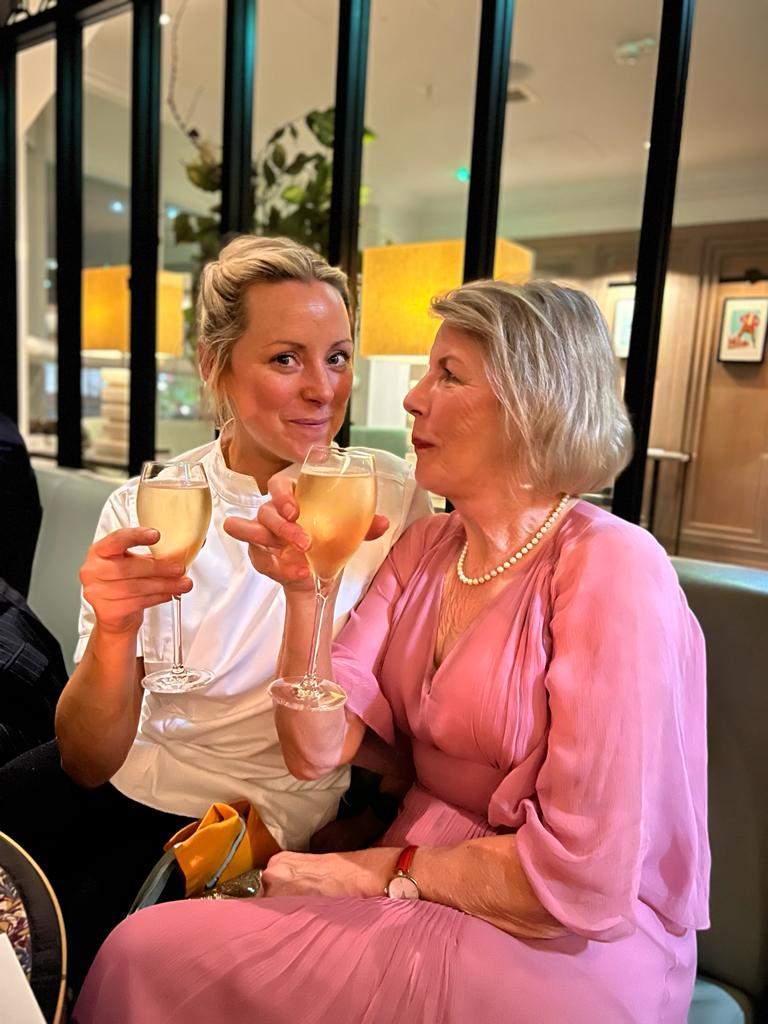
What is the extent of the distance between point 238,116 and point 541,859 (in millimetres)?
2654

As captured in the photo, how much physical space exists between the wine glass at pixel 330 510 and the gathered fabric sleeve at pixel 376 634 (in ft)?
0.95

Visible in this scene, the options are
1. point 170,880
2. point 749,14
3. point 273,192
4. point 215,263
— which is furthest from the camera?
point 749,14

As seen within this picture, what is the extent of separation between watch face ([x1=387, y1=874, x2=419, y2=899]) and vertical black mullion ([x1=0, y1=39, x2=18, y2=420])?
3298mm

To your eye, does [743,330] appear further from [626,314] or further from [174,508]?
[174,508]

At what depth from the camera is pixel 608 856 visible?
981mm

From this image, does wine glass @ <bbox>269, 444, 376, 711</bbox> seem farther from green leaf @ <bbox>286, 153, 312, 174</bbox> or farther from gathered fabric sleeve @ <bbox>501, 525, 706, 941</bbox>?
green leaf @ <bbox>286, 153, 312, 174</bbox>

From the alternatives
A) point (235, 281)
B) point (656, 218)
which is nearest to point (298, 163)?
point (656, 218)

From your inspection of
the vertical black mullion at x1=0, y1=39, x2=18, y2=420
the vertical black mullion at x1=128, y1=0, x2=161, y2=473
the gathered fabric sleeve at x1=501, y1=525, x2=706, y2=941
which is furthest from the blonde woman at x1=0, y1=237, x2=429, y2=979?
the vertical black mullion at x1=0, y1=39, x2=18, y2=420

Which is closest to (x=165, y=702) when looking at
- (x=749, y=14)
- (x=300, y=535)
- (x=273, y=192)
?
(x=300, y=535)

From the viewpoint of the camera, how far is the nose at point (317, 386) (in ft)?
4.54

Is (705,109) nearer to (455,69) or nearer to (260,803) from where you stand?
(455,69)

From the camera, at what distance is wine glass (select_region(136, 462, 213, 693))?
3.05ft

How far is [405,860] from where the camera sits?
1133mm

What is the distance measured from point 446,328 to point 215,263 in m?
0.53
